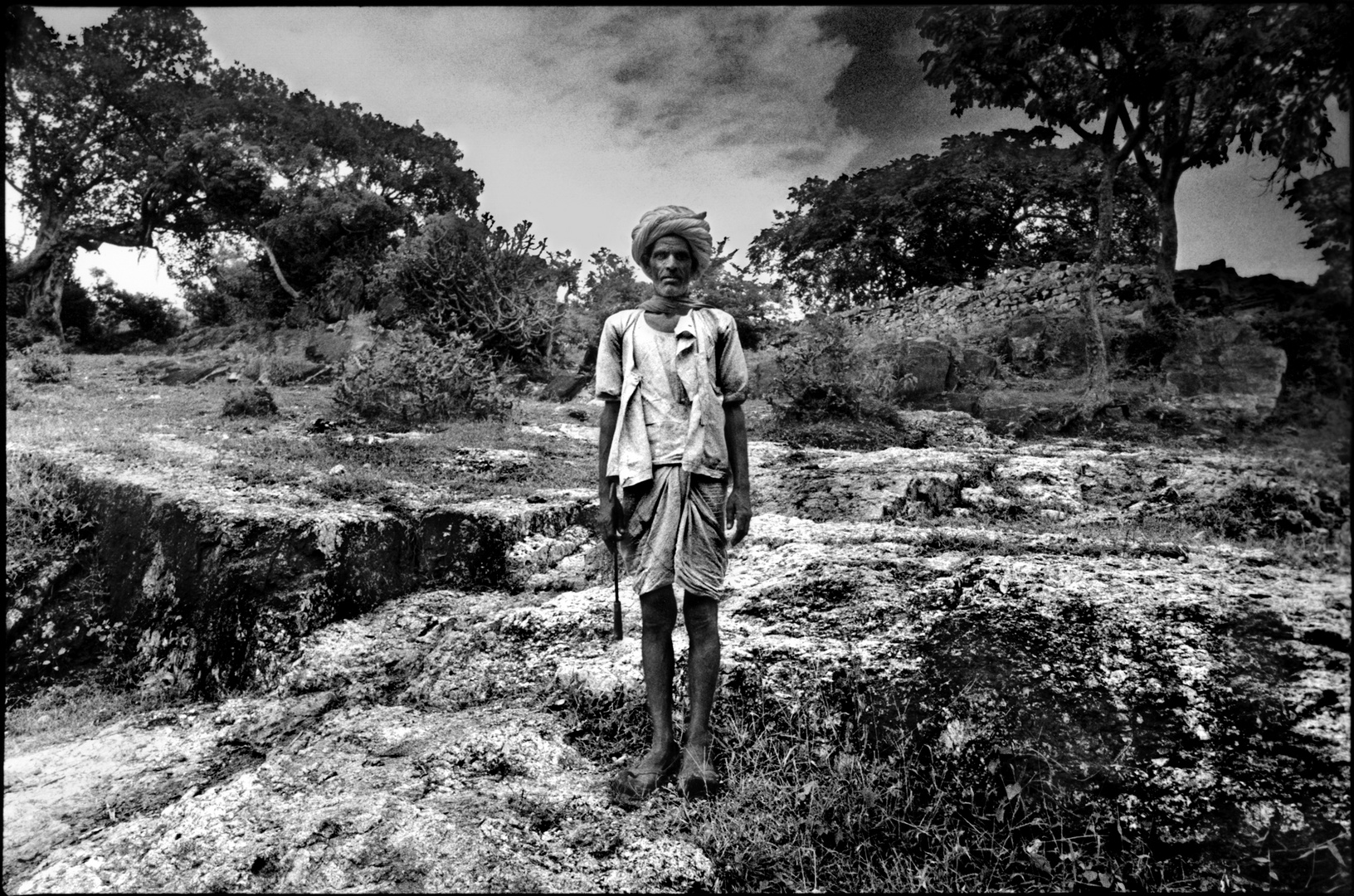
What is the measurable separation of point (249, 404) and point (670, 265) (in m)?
6.92

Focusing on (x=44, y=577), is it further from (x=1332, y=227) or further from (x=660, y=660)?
(x=1332, y=227)

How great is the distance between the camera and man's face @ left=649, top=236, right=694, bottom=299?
267 cm

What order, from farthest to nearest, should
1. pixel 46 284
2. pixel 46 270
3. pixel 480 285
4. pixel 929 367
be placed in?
pixel 480 285 → pixel 929 367 → pixel 46 284 → pixel 46 270

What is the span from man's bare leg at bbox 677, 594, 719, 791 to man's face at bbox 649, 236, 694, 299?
1.11 m

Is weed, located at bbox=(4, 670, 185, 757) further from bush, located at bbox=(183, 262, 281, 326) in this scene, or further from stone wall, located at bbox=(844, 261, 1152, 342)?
bush, located at bbox=(183, 262, 281, 326)

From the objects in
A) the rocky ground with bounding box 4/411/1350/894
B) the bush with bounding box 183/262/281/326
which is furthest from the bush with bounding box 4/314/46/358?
the bush with bounding box 183/262/281/326

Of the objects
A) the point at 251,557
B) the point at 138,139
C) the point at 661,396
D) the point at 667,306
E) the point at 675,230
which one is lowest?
the point at 251,557

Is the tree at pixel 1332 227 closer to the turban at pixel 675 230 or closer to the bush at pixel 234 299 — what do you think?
the turban at pixel 675 230

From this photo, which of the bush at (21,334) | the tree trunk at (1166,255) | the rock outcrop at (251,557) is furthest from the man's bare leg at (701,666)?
the tree trunk at (1166,255)

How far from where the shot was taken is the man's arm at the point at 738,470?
259 cm

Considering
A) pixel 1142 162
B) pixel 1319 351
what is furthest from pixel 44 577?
pixel 1142 162

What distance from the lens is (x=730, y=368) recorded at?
8.79 feet

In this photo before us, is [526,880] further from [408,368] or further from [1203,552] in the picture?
[408,368]

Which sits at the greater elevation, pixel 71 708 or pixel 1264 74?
pixel 1264 74
